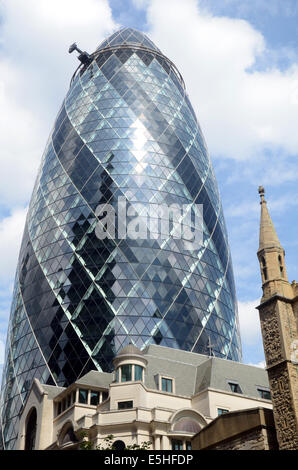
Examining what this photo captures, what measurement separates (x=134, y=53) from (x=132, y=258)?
26550 mm

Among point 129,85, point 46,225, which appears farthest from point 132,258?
point 129,85

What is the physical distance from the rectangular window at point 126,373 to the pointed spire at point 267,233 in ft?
48.5

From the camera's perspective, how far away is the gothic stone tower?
18.5 meters

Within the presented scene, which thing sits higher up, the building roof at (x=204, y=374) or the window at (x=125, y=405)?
the building roof at (x=204, y=374)

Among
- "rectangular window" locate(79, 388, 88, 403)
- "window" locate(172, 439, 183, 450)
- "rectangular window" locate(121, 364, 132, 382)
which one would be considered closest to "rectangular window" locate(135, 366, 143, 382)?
"rectangular window" locate(121, 364, 132, 382)

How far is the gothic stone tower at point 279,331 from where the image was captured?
1848cm

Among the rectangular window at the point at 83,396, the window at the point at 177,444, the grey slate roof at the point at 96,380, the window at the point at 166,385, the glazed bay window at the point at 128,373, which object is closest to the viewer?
the window at the point at 177,444

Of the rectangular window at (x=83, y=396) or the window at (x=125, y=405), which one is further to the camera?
the rectangular window at (x=83, y=396)

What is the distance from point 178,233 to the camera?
53.3 metres

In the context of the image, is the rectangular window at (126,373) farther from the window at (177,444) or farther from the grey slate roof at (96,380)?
the window at (177,444)

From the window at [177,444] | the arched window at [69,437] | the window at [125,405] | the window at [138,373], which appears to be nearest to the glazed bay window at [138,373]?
the window at [138,373]

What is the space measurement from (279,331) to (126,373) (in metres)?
16.4

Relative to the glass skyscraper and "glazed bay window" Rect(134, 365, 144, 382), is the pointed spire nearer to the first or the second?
"glazed bay window" Rect(134, 365, 144, 382)

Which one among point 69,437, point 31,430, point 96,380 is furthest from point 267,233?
point 31,430
